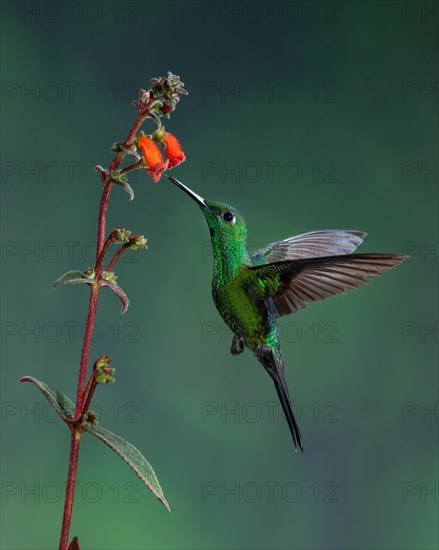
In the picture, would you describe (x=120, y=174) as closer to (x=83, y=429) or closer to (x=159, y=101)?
(x=159, y=101)

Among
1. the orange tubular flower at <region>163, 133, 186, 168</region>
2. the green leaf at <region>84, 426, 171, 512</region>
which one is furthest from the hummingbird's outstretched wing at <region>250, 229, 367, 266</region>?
the green leaf at <region>84, 426, 171, 512</region>

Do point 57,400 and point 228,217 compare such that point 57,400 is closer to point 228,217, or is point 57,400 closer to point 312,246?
point 228,217

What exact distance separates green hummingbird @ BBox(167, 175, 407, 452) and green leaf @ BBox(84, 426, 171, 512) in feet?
0.88

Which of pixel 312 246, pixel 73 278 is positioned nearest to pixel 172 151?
pixel 73 278

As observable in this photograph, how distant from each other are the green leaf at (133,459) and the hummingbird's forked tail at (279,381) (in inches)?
10.4

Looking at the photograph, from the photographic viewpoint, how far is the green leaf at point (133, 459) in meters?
0.63

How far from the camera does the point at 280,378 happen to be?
0.93 meters

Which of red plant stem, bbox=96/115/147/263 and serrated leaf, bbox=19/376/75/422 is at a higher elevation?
red plant stem, bbox=96/115/147/263

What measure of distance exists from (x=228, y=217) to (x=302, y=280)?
13 centimetres

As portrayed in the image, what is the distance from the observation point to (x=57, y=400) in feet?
2.28

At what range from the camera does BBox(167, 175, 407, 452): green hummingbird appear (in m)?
0.87

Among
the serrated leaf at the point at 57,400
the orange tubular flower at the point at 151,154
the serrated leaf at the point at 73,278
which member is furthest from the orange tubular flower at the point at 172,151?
the serrated leaf at the point at 57,400

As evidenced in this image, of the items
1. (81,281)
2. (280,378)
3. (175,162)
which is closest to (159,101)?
(175,162)

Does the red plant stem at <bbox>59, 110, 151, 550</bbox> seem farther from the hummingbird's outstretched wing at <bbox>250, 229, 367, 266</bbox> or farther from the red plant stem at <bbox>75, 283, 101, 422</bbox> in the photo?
the hummingbird's outstretched wing at <bbox>250, 229, 367, 266</bbox>
